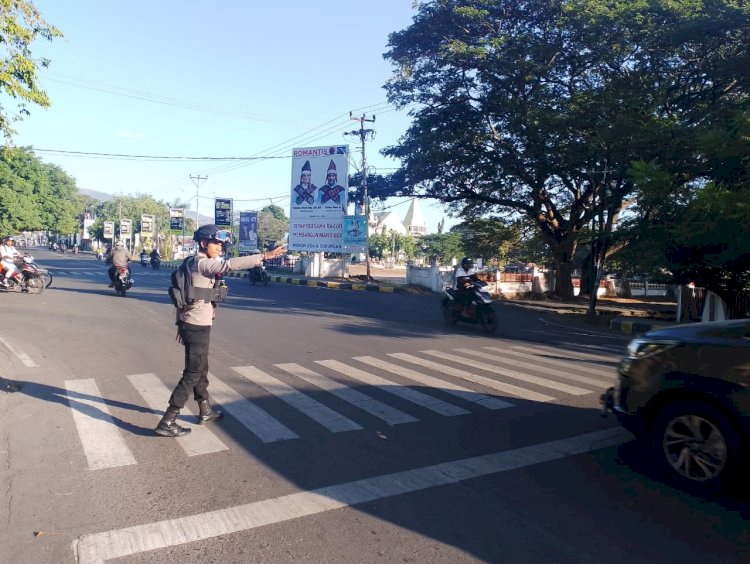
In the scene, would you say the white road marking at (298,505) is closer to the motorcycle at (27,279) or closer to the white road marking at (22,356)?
the white road marking at (22,356)

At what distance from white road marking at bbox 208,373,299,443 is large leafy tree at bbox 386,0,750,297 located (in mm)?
9562

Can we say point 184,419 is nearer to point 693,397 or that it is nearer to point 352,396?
point 352,396

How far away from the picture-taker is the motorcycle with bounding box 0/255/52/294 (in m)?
17.7

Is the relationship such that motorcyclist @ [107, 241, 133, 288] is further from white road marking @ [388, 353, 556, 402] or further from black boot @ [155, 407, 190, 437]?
black boot @ [155, 407, 190, 437]

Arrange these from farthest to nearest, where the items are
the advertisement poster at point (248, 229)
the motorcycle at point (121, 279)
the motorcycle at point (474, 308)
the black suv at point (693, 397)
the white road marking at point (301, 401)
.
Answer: the advertisement poster at point (248, 229), the motorcycle at point (121, 279), the motorcycle at point (474, 308), the white road marking at point (301, 401), the black suv at point (693, 397)

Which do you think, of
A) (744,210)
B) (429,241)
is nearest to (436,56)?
(744,210)

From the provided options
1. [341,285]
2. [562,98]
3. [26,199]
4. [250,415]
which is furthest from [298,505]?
[26,199]

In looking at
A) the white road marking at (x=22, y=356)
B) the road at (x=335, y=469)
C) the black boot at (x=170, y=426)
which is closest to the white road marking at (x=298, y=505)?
the road at (x=335, y=469)

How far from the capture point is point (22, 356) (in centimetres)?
871

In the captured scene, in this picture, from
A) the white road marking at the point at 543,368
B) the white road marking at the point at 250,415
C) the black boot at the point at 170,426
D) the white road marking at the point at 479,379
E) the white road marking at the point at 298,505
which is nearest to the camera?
the white road marking at the point at 298,505

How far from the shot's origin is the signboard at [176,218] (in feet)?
196

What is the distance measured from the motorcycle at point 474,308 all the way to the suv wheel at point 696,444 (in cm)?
838

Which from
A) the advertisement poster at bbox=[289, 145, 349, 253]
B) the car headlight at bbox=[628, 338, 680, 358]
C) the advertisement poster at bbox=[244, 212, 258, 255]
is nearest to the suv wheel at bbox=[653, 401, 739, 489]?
the car headlight at bbox=[628, 338, 680, 358]

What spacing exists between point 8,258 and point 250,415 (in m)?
14.9
